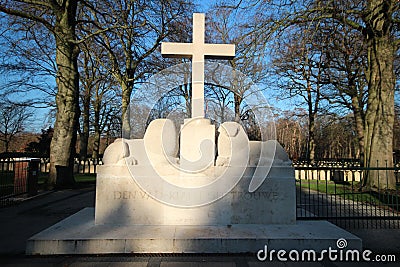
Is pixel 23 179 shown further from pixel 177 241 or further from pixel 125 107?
pixel 177 241

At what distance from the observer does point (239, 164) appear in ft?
18.4

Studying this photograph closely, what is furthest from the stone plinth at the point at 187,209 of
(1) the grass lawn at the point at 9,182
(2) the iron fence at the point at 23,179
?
(2) the iron fence at the point at 23,179

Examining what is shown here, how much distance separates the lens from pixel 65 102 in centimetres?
1270

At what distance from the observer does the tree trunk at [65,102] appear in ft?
40.5

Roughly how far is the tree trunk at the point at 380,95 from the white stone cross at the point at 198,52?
24.5 ft

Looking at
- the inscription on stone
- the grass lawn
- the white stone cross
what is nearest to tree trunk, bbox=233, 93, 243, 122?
the grass lawn

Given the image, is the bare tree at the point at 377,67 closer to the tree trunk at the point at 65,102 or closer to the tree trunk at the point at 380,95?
the tree trunk at the point at 380,95

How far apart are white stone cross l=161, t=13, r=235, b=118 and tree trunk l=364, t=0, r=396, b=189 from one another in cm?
747

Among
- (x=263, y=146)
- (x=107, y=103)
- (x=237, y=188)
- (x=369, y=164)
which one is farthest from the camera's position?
(x=107, y=103)

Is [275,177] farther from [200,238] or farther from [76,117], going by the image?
[76,117]

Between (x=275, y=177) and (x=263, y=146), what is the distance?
2.16 feet

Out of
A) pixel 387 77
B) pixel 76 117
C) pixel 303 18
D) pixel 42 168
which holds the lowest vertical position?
pixel 42 168

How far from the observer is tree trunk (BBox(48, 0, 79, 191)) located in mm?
12336

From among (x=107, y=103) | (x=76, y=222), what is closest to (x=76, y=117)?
(x=76, y=222)
